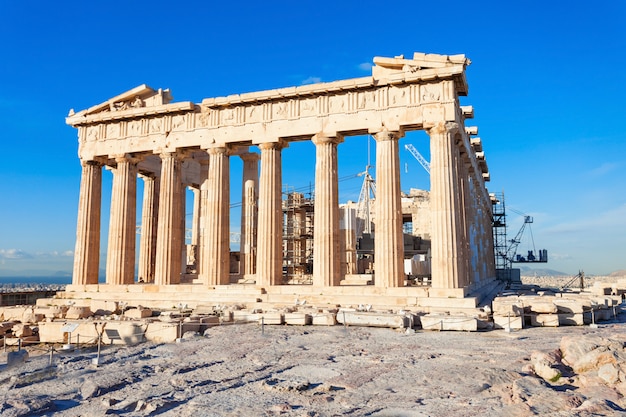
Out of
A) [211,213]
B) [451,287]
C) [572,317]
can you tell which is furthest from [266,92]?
[572,317]

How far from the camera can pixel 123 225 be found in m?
28.7

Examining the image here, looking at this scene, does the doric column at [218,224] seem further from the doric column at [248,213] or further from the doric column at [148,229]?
the doric column at [148,229]

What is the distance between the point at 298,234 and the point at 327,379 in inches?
1144

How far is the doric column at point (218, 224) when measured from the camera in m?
25.8

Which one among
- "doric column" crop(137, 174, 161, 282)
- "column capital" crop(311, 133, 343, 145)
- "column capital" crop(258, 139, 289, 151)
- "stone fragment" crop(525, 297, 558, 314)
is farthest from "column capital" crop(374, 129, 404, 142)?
"doric column" crop(137, 174, 161, 282)

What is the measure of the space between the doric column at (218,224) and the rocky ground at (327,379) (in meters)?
11.8

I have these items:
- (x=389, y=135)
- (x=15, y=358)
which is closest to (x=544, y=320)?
(x=389, y=135)

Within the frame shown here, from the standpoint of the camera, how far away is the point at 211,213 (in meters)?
26.3

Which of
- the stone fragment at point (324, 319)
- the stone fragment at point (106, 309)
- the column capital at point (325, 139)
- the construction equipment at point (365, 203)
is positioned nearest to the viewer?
the stone fragment at point (324, 319)

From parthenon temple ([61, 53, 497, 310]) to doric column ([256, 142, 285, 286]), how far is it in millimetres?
53

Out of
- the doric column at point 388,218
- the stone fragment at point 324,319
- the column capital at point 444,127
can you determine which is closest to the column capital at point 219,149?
the doric column at point 388,218

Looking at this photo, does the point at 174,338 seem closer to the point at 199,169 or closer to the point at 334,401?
the point at 334,401

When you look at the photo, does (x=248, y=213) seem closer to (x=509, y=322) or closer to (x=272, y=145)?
(x=272, y=145)

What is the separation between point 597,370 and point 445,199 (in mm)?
13331
